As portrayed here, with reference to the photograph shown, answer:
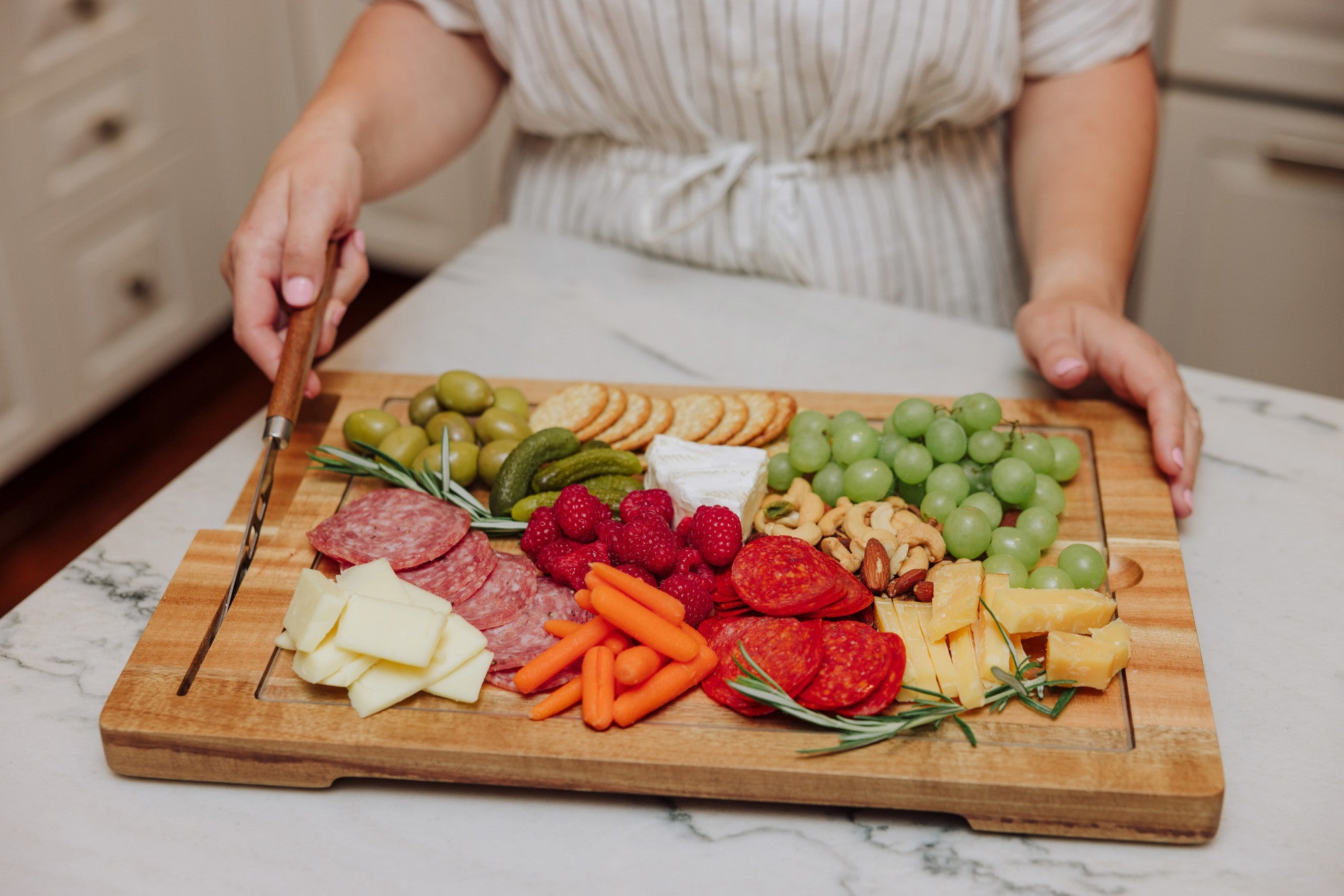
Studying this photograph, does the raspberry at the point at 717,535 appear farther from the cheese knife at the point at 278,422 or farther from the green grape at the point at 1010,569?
the cheese knife at the point at 278,422

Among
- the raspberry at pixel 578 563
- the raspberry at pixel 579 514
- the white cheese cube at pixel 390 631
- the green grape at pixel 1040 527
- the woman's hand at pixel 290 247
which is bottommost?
the green grape at pixel 1040 527

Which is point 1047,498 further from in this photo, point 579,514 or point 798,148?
point 798,148

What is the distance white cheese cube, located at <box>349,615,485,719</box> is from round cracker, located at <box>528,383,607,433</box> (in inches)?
13.6

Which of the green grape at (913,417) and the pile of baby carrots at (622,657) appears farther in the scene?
the green grape at (913,417)

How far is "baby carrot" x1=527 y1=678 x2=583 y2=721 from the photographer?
2.83ft

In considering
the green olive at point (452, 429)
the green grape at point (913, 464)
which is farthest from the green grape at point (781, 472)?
the green olive at point (452, 429)

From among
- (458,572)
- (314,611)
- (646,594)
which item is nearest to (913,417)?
(646,594)

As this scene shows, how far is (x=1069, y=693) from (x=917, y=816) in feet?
0.49

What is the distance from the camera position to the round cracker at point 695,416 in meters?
1.17

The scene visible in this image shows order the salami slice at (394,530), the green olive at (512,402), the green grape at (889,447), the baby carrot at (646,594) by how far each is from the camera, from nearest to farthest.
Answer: the baby carrot at (646,594) → the salami slice at (394,530) → the green grape at (889,447) → the green olive at (512,402)

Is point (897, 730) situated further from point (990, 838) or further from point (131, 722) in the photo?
point (131, 722)

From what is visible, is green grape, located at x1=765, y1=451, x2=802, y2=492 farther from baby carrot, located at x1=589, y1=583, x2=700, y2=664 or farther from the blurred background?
the blurred background

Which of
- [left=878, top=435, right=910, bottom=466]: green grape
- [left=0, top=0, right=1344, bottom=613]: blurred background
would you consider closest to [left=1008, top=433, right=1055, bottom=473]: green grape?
[left=878, top=435, right=910, bottom=466]: green grape

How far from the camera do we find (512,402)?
3.99 ft
